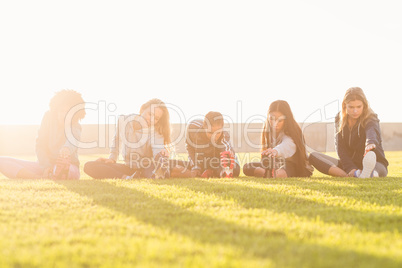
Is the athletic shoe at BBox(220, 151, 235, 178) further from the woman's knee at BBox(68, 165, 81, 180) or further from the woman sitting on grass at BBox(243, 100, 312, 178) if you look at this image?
the woman's knee at BBox(68, 165, 81, 180)

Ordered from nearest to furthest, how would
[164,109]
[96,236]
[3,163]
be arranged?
[96,236] < [3,163] < [164,109]

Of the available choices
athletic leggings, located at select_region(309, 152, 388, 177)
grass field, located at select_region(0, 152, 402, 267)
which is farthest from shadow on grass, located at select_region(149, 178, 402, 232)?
athletic leggings, located at select_region(309, 152, 388, 177)

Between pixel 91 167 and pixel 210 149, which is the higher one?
pixel 210 149

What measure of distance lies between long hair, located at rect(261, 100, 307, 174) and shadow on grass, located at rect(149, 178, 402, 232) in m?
1.34

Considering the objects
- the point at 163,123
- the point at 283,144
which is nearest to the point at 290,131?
the point at 283,144

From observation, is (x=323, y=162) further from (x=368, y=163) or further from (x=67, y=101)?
(x=67, y=101)

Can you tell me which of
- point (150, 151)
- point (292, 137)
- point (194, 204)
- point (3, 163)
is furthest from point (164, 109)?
point (194, 204)

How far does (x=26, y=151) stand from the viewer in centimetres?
1817

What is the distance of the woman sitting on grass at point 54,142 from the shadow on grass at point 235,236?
6.72ft

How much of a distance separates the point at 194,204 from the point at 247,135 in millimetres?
17082

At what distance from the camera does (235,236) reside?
1737 mm

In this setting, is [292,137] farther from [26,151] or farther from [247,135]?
[26,151]

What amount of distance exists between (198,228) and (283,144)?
3.01 meters

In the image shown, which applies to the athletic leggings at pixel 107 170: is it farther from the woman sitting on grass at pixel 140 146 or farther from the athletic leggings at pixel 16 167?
the athletic leggings at pixel 16 167
